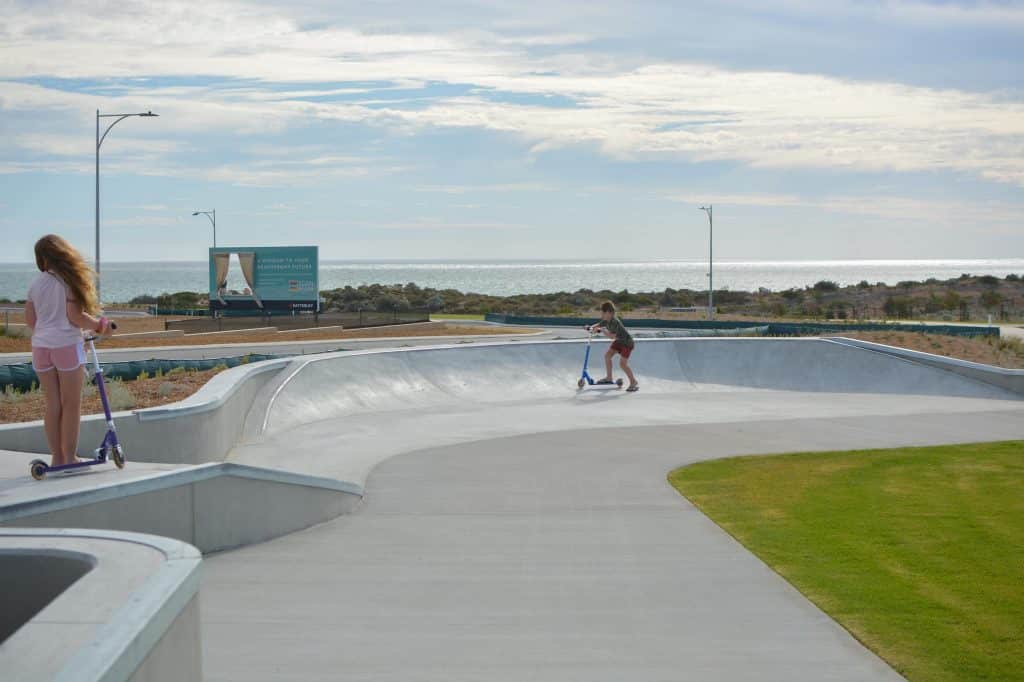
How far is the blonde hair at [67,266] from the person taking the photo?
759 centimetres

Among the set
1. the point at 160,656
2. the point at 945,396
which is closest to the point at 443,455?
the point at 160,656

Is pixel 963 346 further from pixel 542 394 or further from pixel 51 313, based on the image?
pixel 51 313

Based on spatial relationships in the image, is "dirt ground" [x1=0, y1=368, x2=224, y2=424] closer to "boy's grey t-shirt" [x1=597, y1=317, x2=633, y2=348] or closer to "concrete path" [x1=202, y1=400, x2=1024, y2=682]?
"concrete path" [x1=202, y1=400, x2=1024, y2=682]

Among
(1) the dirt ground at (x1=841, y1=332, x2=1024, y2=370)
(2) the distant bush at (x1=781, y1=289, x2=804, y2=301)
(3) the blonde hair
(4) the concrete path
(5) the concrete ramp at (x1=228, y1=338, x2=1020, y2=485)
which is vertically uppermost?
(2) the distant bush at (x1=781, y1=289, x2=804, y2=301)

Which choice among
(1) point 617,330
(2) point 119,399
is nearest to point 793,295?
(1) point 617,330

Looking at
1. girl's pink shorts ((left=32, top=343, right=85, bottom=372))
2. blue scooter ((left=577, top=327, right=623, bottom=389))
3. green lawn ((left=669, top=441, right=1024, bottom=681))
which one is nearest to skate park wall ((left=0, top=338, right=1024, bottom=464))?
blue scooter ((left=577, top=327, right=623, bottom=389))

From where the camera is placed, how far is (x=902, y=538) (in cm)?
938

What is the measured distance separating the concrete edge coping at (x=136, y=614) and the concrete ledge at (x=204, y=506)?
1.85 metres

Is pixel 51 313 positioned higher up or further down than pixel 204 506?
higher up

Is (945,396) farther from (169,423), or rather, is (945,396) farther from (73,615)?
(73,615)

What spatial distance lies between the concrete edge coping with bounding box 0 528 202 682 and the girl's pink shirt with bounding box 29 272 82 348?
2.67 meters

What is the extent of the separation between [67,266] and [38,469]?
1.51 m

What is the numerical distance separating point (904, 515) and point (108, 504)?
7263 millimetres

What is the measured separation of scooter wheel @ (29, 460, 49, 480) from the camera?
7801 millimetres
